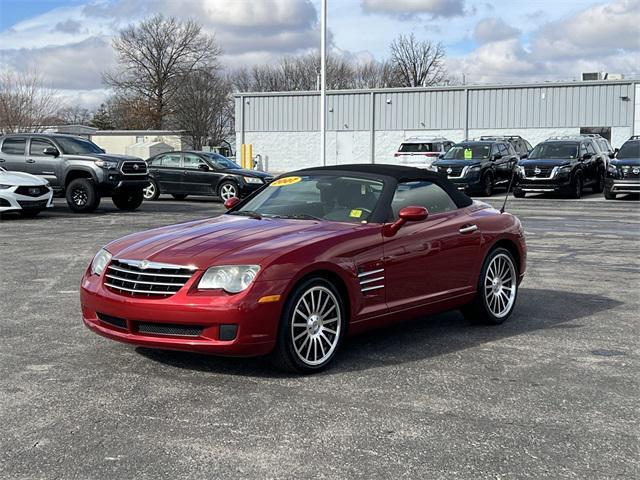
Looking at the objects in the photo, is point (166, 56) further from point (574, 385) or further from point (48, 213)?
point (574, 385)

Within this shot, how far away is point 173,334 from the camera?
503 centimetres

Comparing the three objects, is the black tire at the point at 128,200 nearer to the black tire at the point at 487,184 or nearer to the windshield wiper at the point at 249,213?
the black tire at the point at 487,184

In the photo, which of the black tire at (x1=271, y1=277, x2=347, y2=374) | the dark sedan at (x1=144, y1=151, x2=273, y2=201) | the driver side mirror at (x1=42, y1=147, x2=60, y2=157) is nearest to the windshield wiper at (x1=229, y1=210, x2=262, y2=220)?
the black tire at (x1=271, y1=277, x2=347, y2=374)

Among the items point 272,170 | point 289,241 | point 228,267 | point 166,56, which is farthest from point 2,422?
point 166,56

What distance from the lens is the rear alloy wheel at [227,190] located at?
2212 centimetres

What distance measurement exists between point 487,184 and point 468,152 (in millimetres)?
1381

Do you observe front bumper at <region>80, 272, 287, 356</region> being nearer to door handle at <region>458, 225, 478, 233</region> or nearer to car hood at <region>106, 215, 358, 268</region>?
car hood at <region>106, 215, 358, 268</region>

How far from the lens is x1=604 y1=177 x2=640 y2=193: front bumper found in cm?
2266

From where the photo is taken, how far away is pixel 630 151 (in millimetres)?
23578

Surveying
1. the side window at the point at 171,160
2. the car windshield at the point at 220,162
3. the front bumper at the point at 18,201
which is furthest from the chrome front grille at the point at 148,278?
the side window at the point at 171,160

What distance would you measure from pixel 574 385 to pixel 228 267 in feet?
7.70

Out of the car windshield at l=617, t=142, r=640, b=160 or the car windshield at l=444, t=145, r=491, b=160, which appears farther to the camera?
the car windshield at l=444, t=145, r=491, b=160

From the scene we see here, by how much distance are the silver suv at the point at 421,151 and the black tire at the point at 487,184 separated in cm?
451

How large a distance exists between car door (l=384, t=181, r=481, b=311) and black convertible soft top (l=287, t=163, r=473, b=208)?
53mm
